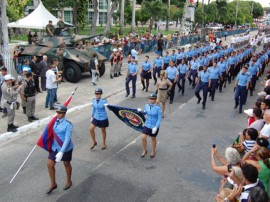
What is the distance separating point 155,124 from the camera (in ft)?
25.4

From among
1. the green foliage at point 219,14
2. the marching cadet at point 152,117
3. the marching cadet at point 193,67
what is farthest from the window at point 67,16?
the marching cadet at point 152,117

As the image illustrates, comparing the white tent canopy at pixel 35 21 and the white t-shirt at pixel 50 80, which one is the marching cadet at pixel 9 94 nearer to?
the white t-shirt at pixel 50 80

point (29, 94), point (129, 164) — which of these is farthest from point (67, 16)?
point (129, 164)

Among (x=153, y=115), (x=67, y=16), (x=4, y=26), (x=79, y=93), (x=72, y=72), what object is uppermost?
(x=67, y=16)

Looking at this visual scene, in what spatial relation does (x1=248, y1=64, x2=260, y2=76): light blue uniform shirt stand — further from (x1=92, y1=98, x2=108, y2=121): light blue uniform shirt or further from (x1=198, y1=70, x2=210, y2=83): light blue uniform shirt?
(x1=92, y1=98, x2=108, y2=121): light blue uniform shirt

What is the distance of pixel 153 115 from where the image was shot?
7.67 meters

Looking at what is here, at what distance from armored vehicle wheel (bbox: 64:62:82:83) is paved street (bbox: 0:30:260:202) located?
4.00 meters

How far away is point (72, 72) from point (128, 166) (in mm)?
8941

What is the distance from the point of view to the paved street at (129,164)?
6336 mm

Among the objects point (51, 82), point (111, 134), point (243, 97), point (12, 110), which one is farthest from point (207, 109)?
point (12, 110)

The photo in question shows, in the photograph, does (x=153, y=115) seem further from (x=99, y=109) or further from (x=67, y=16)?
(x=67, y=16)

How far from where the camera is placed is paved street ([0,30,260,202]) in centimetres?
634

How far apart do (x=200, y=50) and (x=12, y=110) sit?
14834 millimetres

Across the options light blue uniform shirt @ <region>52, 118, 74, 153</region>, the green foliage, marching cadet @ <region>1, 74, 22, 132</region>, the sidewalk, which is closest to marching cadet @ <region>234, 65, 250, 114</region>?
the sidewalk
